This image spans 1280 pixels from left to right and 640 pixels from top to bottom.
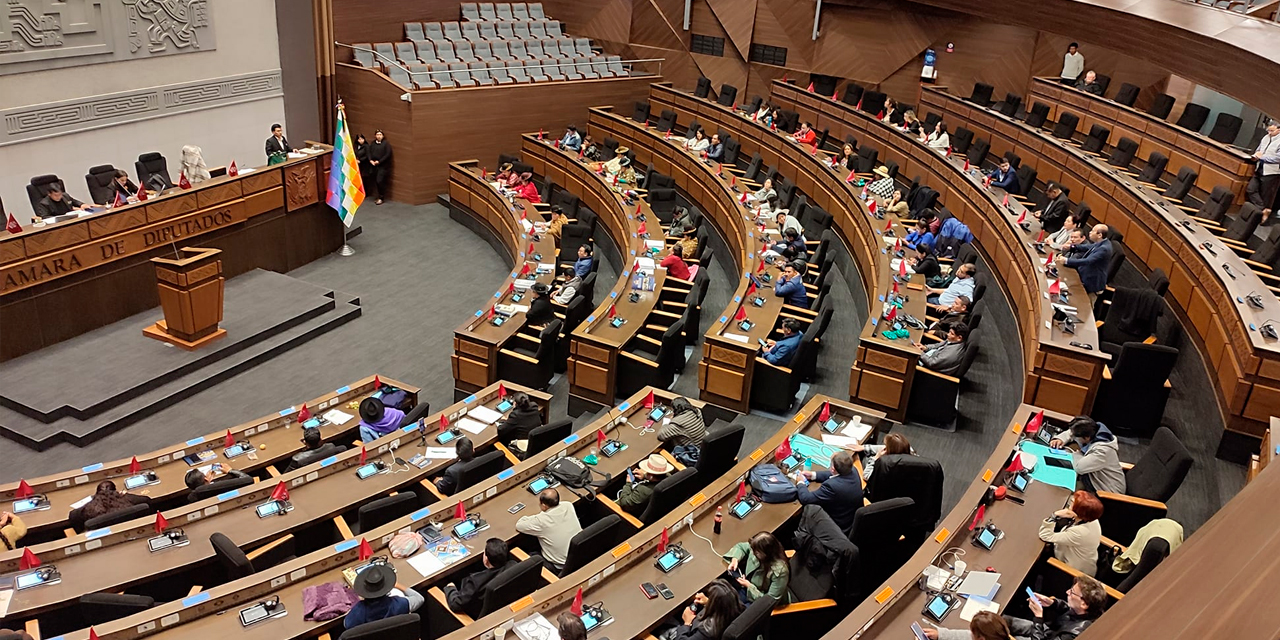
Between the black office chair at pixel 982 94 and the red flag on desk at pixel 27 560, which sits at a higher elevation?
the black office chair at pixel 982 94

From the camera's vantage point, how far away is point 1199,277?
7.22 metres

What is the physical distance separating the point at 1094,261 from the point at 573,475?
4.92 meters

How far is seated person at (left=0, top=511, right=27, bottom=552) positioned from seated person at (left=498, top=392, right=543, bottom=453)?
2.84m

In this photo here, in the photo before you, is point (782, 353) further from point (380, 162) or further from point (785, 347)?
point (380, 162)

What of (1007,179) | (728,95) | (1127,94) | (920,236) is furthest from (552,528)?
(728,95)

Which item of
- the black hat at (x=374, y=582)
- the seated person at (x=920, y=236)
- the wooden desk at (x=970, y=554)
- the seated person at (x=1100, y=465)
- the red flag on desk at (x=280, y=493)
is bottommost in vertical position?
the red flag on desk at (x=280, y=493)

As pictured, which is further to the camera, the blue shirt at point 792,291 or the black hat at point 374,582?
the blue shirt at point 792,291

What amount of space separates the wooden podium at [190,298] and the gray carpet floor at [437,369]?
1.97ft

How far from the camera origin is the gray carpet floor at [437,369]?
6625 millimetres

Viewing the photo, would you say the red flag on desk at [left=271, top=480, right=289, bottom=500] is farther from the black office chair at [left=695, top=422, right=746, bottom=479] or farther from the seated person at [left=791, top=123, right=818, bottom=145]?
the seated person at [left=791, top=123, right=818, bottom=145]

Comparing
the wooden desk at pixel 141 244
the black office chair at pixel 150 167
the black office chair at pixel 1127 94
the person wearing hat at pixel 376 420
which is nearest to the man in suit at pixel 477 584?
the person wearing hat at pixel 376 420

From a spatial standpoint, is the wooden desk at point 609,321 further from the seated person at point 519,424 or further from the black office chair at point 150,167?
the black office chair at point 150,167

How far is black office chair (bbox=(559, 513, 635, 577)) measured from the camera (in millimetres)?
4715

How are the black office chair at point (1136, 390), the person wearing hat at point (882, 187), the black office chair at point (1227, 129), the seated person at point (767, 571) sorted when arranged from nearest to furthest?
the seated person at point (767, 571) → the black office chair at point (1136, 390) → the black office chair at point (1227, 129) → the person wearing hat at point (882, 187)
